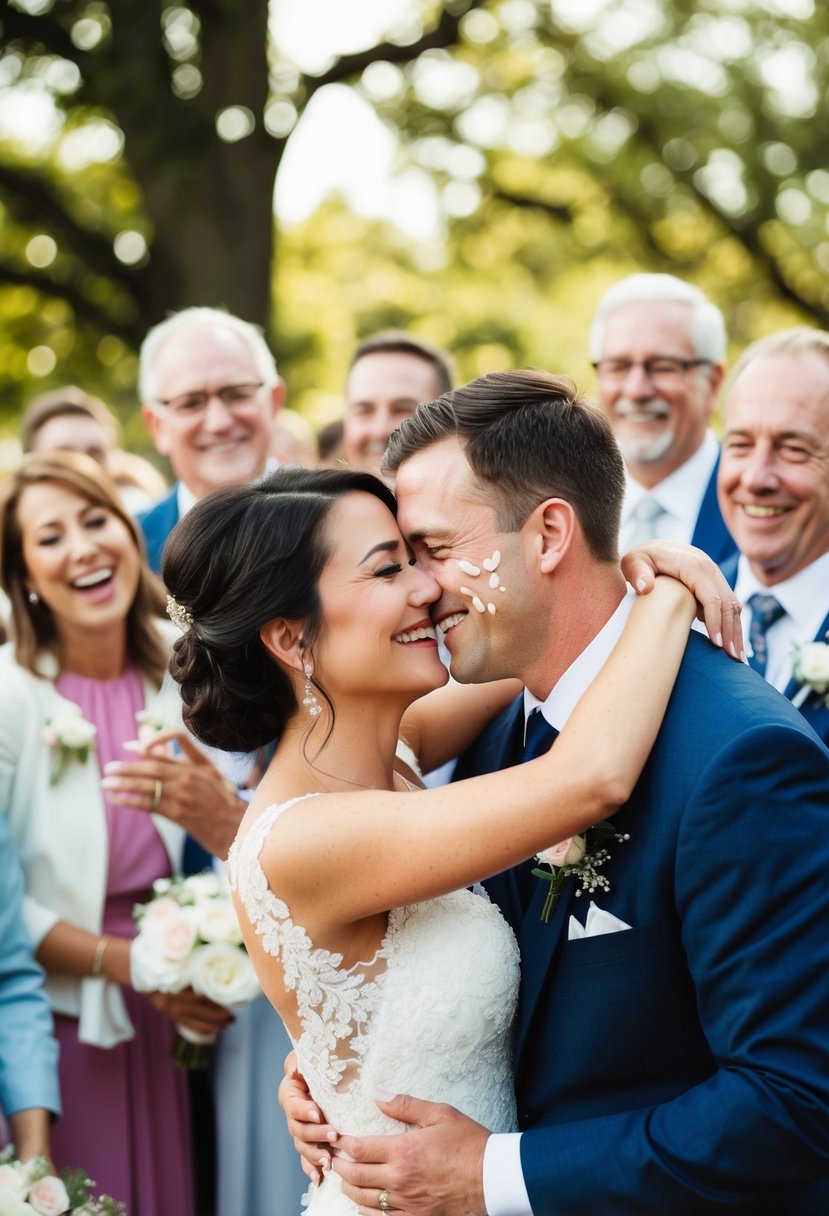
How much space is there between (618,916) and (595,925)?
0.19 ft

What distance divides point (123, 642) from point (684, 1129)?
3.39 meters

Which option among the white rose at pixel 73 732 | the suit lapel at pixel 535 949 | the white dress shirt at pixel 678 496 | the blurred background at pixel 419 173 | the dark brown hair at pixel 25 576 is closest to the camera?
the suit lapel at pixel 535 949

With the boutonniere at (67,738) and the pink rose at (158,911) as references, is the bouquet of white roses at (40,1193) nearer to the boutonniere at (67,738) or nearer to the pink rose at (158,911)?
the pink rose at (158,911)

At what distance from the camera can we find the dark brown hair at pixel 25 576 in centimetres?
535

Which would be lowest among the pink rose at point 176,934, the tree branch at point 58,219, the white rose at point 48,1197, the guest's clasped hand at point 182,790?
the white rose at point 48,1197

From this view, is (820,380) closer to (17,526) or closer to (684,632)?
(684,632)

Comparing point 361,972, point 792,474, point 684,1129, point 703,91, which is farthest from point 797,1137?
point 703,91

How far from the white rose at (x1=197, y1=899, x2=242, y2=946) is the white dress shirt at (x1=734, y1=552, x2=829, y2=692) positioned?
204 centimetres

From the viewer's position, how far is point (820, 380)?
4867mm

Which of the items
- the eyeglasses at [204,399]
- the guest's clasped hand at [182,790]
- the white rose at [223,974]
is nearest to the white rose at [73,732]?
the guest's clasped hand at [182,790]

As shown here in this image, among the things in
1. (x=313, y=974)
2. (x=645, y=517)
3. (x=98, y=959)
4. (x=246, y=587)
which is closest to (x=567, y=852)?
(x=313, y=974)

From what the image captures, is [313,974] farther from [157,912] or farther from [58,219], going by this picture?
[58,219]

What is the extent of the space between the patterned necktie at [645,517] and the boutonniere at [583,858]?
3465 mm

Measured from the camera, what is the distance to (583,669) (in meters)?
3.16
